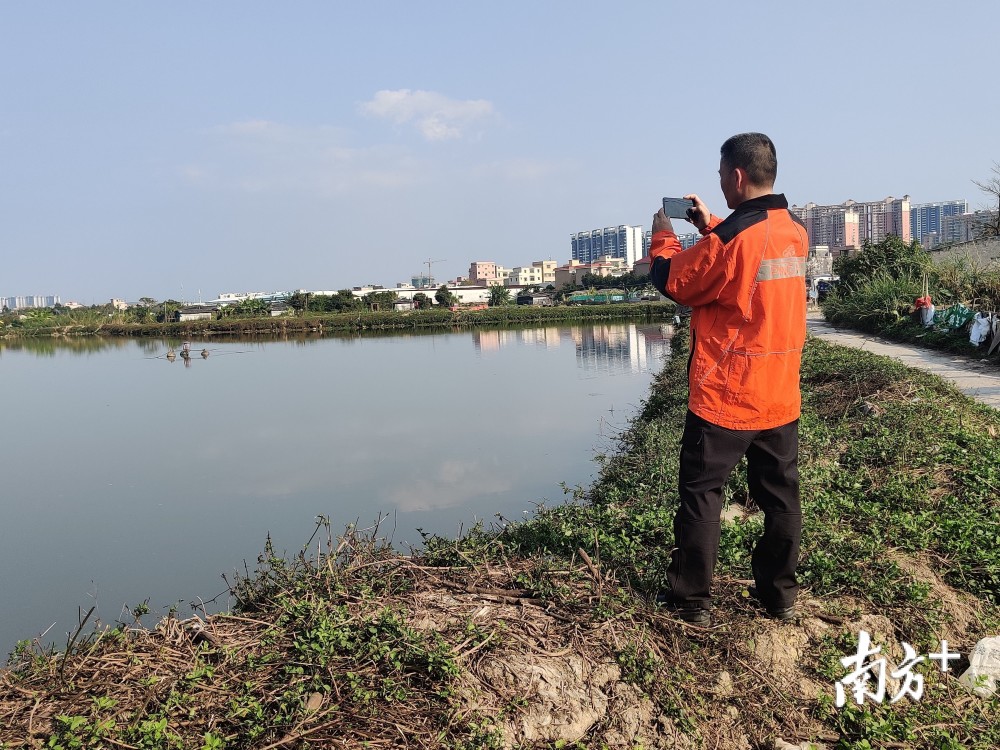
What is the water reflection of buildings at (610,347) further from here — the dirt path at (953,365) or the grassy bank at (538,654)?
the grassy bank at (538,654)

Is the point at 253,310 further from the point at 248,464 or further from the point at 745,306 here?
the point at 745,306

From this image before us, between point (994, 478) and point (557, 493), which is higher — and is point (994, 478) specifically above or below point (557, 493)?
above

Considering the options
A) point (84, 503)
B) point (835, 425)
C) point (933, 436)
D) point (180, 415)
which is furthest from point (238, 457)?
point (933, 436)

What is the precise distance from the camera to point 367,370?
1931cm

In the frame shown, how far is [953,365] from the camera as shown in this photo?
9023mm

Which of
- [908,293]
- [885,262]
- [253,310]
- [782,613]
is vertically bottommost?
[782,613]

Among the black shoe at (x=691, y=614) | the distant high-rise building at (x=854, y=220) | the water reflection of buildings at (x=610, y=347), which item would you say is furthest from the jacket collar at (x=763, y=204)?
the distant high-rise building at (x=854, y=220)

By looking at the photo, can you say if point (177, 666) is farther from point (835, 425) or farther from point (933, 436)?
point (835, 425)

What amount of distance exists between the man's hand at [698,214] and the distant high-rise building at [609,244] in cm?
12533

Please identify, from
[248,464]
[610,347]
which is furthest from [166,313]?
[248,464]

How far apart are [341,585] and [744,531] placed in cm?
180

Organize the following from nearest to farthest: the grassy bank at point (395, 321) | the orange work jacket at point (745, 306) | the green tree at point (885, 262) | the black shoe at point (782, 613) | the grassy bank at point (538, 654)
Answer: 1. the grassy bank at point (538, 654)
2. the orange work jacket at point (745, 306)
3. the black shoe at point (782, 613)
4. the green tree at point (885, 262)
5. the grassy bank at point (395, 321)

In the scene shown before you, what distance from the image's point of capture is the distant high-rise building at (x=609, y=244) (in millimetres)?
132000

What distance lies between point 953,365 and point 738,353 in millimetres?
8246
